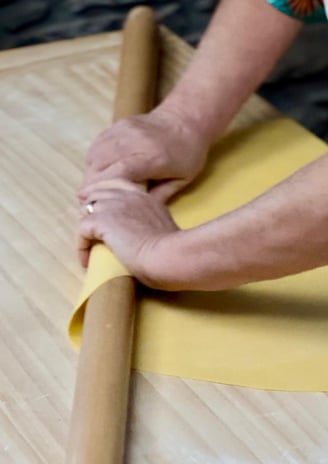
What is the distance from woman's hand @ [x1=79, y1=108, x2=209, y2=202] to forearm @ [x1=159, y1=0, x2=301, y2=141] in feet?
0.11

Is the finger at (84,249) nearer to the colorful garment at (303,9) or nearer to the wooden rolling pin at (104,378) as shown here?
the wooden rolling pin at (104,378)

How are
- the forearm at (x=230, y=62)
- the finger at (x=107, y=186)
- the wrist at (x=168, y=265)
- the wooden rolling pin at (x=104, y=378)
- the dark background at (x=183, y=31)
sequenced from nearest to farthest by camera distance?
the wooden rolling pin at (x=104, y=378)
the wrist at (x=168, y=265)
the finger at (x=107, y=186)
the forearm at (x=230, y=62)
the dark background at (x=183, y=31)

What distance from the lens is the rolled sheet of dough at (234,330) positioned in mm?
653

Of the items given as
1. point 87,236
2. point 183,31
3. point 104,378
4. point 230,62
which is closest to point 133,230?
point 87,236

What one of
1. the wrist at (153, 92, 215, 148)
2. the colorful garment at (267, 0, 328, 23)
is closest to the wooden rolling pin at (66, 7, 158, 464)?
the wrist at (153, 92, 215, 148)

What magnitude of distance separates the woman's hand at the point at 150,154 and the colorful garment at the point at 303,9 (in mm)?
167

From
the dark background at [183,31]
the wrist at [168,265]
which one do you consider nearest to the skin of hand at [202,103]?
the wrist at [168,265]

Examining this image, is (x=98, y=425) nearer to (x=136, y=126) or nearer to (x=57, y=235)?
(x=57, y=235)

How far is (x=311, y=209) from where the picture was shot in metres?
0.62

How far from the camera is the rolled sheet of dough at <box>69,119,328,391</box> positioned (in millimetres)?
653

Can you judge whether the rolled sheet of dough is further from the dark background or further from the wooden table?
the dark background

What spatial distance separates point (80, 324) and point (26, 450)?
14 cm

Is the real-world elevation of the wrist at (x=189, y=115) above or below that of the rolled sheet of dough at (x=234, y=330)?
above

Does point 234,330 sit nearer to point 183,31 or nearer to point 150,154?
point 150,154
